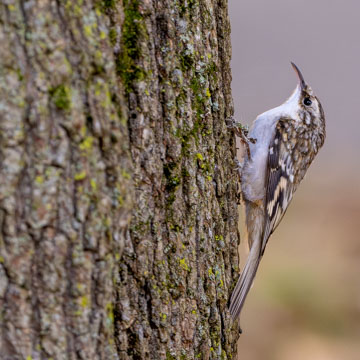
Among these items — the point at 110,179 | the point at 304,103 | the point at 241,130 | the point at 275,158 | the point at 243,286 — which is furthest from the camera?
the point at 304,103

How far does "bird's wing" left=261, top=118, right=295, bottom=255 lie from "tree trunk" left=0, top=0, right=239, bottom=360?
3.88ft

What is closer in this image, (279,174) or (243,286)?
(243,286)

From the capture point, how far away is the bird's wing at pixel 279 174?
3.34m

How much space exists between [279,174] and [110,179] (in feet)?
6.61

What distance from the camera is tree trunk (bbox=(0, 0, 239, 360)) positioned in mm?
1431

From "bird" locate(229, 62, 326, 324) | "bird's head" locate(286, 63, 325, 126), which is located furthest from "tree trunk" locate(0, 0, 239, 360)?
"bird's head" locate(286, 63, 325, 126)

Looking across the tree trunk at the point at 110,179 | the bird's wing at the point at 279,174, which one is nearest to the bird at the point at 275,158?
the bird's wing at the point at 279,174

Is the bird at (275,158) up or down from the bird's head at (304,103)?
down

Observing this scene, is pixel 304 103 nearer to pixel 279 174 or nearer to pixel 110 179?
pixel 279 174

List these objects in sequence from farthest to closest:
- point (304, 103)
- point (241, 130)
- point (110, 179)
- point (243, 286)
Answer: point (304, 103) < point (241, 130) < point (243, 286) < point (110, 179)

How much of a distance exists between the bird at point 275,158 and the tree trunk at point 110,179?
1.01m

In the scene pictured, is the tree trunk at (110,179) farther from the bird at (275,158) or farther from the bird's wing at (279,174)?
the bird's wing at (279,174)

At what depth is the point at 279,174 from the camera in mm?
3449

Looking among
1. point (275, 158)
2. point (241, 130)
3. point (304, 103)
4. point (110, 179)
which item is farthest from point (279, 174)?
point (110, 179)
